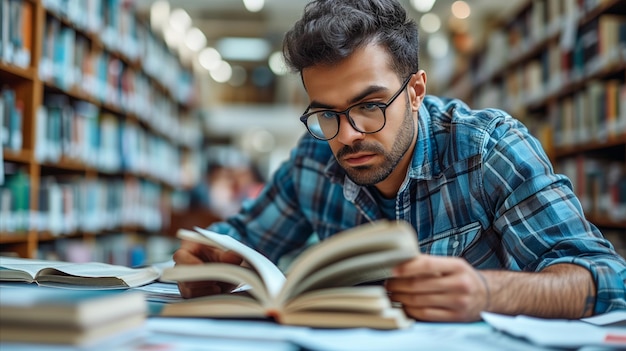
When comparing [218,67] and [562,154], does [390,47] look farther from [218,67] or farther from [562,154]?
[218,67]

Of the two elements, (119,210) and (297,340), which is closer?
(297,340)

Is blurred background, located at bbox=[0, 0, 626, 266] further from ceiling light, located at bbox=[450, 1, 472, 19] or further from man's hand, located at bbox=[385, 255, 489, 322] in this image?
man's hand, located at bbox=[385, 255, 489, 322]

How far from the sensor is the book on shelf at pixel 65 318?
64 cm

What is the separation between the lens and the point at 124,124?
12.9ft

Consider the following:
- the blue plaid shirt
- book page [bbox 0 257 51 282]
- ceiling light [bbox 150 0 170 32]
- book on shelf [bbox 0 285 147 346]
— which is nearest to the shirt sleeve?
the blue plaid shirt

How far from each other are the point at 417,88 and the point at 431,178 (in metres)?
0.20

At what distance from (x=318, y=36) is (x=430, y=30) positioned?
748 centimetres

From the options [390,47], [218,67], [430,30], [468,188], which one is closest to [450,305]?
[468,188]

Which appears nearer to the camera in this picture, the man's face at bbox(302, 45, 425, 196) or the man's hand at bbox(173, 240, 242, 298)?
the man's hand at bbox(173, 240, 242, 298)

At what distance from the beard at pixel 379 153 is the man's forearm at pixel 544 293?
0.40m

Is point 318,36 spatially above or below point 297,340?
above

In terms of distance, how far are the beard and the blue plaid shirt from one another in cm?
7

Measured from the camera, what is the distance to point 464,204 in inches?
49.8

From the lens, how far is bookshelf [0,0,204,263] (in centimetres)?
231
